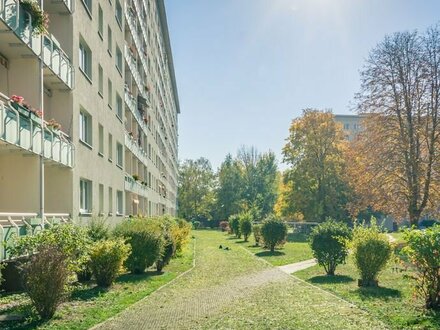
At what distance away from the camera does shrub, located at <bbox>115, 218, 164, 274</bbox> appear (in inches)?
734

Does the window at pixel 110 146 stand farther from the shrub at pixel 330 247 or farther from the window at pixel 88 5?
the shrub at pixel 330 247

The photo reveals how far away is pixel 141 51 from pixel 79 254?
98.3ft

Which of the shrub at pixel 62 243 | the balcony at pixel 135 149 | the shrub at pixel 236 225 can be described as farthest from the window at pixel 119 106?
the shrub at pixel 236 225

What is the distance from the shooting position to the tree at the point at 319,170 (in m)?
54.7

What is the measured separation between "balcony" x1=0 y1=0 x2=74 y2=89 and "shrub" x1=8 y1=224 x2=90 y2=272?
16.9ft

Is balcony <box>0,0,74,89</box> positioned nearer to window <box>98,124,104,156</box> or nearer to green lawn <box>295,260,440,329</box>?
window <box>98,124,104,156</box>

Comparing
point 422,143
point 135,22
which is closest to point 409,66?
point 422,143

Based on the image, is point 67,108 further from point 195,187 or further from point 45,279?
point 195,187

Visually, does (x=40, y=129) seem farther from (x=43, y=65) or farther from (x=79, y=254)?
(x=79, y=254)

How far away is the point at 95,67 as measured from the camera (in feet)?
74.7

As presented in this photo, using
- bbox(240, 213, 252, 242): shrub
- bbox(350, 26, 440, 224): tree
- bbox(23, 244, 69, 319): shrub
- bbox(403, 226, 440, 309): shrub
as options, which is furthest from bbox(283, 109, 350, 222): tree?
bbox(23, 244, 69, 319): shrub

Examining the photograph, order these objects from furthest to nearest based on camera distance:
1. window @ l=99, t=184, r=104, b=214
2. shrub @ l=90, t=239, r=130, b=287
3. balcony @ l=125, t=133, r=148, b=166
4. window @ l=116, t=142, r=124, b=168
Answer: balcony @ l=125, t=133, r=148, b=166, window @ l=116, t=142, r=124, b=168, window @ l=99, t=184, r=104, b=214, shrub @ l=90, t=239, r=130, b=287

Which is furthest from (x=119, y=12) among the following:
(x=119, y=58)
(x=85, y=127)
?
(x=85, y=127)

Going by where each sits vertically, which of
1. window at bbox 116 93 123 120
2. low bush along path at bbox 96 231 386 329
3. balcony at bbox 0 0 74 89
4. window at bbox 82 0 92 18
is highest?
window at bbox 82 0 92 18
